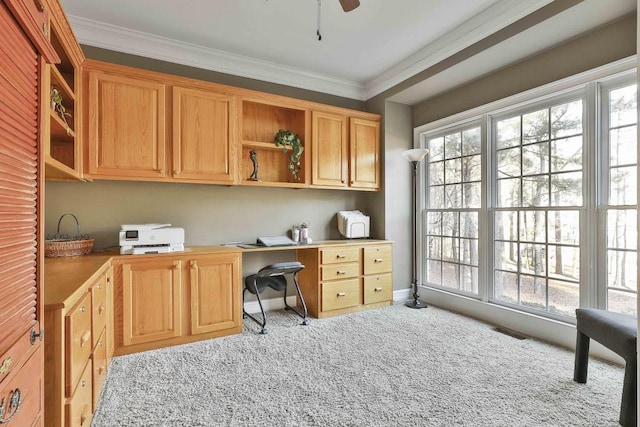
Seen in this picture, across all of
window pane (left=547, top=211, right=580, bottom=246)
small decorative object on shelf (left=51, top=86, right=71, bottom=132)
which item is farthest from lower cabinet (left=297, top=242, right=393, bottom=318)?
small decorative object on shelf (left=51, top=86, right=71, bottom=132)

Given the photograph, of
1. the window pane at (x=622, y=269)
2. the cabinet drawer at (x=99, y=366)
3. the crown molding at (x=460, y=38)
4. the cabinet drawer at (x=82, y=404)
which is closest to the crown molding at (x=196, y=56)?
the crown molding at (x=460, y=38)

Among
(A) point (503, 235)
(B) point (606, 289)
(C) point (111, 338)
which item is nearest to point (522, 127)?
(A) point (503, 235)

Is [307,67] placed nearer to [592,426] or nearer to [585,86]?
[585,86]

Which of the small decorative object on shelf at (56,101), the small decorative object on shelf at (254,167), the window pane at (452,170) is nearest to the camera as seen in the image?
the small decorative object on shelf at (56,101)

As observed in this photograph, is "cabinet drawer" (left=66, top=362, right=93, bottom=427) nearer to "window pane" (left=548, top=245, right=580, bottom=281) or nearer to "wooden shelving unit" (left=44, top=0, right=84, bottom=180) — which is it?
"wooden shelving unit" (left=44, top=0, right=84, bottom=180)

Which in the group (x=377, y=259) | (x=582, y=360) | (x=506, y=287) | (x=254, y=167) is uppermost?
(x=254, y=167)

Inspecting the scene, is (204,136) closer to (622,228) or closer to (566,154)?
(566,154)

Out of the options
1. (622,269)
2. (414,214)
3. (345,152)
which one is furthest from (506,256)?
(345,152)

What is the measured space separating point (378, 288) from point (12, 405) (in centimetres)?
346

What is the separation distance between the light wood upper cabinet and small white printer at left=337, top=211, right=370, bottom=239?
0.37 m

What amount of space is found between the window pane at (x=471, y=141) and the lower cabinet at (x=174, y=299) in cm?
283

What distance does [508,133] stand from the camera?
10.9ft

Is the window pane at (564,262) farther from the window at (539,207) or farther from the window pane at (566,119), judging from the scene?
the window pane at (566,119)

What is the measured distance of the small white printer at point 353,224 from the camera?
4.05 meters
